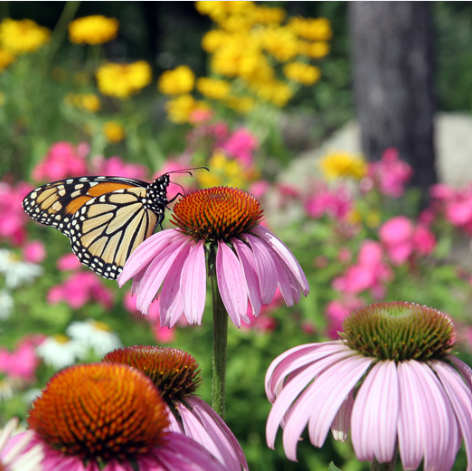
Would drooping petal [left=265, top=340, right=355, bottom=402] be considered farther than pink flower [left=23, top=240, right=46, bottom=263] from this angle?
No

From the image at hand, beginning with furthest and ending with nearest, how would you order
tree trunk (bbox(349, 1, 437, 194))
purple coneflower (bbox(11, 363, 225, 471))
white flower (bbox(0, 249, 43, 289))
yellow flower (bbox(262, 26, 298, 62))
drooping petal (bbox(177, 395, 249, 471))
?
tree trunk (bbox(349, 1, 437, 194)) → yellow flower (bbox(262, 26, 298, 62)) → white flower (bbox(0, 249, 43, 289)) → drooping petal (bbox(177, 395, 249, 471)) → purple coneflower (bbox(11, 363, 225, 471))

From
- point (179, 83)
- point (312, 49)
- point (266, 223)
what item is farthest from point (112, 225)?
point (312, 49)

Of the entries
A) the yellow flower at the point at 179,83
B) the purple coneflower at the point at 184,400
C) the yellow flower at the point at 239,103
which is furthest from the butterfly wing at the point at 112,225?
the yellow flower at the point at 239,103

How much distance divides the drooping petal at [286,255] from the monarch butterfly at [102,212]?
62 cm

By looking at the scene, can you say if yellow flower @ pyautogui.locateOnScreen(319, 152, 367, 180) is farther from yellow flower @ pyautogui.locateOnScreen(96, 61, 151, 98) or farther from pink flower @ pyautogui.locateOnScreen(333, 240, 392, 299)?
yellow flower @ pyautogui.locateOnScreen(96, 61, 151, 98)

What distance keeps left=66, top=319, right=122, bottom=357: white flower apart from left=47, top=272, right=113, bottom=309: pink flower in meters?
0.18

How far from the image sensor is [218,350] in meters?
1.05

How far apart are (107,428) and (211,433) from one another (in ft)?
0.64

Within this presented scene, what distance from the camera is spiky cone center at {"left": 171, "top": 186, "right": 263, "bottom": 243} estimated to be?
44.4 inches

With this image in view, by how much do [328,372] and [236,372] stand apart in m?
2.21

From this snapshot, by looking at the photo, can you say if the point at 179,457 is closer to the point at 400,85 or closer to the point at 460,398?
the point at 460,398

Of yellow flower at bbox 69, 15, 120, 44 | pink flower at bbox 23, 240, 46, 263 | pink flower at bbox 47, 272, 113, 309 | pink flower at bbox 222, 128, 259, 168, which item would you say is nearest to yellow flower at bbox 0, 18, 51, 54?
yellow flower at bbox 69, 15, 120, 44

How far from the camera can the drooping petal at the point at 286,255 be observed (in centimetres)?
103

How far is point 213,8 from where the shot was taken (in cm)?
498
